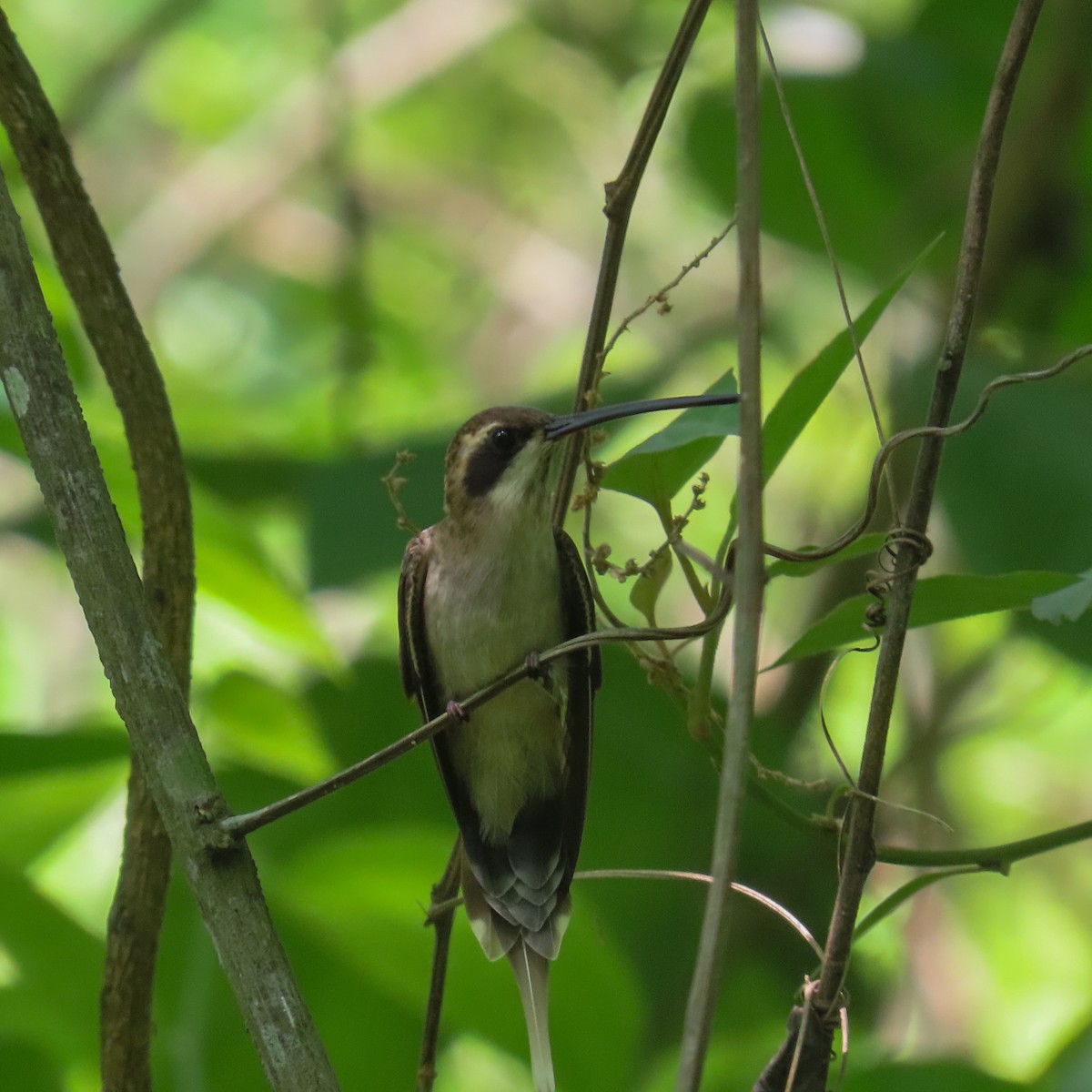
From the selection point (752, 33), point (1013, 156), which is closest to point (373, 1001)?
point (752, 33)

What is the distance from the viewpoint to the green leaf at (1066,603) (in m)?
1.44

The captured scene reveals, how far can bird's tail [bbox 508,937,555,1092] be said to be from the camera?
1933 mm

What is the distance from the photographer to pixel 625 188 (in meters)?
1.87

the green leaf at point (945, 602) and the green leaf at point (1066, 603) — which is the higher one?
the green leaf at point (945, 602)

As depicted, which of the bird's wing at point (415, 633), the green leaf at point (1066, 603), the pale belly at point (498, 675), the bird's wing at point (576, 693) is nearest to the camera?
the green leaf at point (1066, 603)

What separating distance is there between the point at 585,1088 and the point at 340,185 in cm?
362

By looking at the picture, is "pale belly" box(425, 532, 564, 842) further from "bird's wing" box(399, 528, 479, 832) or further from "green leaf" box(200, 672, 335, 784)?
"green leaf" box(200, 672, 335, 784)

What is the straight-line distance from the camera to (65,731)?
2385 mm

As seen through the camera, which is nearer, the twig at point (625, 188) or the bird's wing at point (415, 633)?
the twig at point (625, 188)

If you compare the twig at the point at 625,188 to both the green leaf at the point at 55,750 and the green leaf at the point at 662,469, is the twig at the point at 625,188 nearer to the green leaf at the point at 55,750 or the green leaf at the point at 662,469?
the green leaf at the point at 662,469

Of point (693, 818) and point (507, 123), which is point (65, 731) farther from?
point (507, 123)

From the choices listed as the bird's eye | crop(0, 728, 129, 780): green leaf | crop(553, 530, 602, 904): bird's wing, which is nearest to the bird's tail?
crop(553, 530, 602, 904): bird's wing

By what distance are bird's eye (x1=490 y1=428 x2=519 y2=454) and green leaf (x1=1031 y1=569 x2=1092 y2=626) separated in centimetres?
146

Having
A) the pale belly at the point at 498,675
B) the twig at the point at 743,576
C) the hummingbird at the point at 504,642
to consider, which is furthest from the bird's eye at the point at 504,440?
the twig at the point at 743,576
